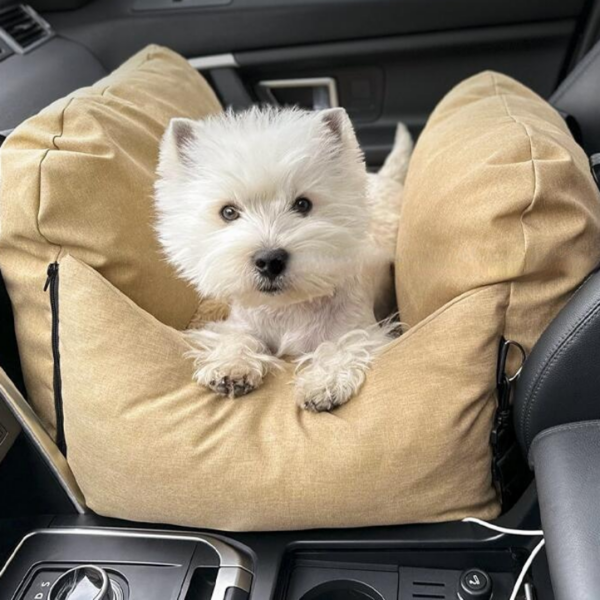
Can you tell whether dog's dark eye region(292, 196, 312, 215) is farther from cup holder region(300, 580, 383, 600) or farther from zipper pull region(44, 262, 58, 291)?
cup holder region(300, 580, 383, 600)

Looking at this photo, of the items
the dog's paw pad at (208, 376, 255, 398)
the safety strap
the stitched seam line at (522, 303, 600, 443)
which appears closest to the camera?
the stitched seam line at (522, 303, 600, 443)

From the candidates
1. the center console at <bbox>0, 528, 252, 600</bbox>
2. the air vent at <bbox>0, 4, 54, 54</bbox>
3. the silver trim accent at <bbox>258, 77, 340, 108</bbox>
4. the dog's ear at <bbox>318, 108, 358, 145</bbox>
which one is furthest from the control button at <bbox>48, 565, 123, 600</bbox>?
the silver trim accent at <bbox>258, 77, 340, 108</bbox>

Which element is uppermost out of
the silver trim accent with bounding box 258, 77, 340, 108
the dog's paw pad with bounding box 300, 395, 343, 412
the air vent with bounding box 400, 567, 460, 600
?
the silver trim accent with bounding box 258, 77, 340, 108

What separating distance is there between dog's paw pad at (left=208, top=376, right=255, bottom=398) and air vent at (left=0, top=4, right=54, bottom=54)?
158 cm

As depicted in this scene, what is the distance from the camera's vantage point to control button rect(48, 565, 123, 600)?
1310 mm

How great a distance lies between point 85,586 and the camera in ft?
4.34

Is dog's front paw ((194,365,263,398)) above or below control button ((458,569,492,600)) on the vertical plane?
above

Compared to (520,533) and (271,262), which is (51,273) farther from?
(520,533)

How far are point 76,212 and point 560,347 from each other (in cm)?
105

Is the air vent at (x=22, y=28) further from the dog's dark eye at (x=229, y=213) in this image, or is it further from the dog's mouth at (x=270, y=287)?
the dog's mouth at (x=270, y=287)

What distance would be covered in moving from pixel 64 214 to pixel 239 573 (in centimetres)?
84

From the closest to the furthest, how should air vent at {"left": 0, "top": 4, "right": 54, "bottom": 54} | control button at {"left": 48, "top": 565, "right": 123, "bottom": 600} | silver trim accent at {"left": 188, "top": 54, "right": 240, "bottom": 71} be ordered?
control button at {"left": 48, "top": 565, "right": 123, "bottom": 600}, air vent at {"left": 0, "top": 4, "right": 54, "bottom": 54}, silver trim accent at {"left": 188, "top": 54, "right": 240, "bottom": 71}

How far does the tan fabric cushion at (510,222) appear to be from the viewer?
1.38m

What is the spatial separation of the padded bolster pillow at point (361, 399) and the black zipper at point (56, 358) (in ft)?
0.08
